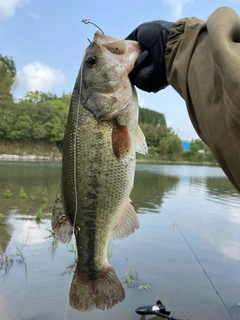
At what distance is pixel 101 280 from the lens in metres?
2.65

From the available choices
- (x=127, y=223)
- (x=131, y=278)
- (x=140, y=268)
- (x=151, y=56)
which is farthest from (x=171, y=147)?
(x=151, y=56)

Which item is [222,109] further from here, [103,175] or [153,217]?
[153,217]

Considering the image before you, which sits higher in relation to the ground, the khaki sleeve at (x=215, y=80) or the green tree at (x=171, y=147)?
the green tree at (x=171, y=147)

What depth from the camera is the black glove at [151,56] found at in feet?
6.66

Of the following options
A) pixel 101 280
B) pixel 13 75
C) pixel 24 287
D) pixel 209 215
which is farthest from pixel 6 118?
pixel 101 280

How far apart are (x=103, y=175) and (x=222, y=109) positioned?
1.39 m

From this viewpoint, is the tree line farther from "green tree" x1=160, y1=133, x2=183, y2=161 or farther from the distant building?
the distant building

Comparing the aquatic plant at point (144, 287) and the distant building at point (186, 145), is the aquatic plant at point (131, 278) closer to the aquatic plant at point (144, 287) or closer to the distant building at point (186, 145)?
the aquatic plant at point (144, 287)

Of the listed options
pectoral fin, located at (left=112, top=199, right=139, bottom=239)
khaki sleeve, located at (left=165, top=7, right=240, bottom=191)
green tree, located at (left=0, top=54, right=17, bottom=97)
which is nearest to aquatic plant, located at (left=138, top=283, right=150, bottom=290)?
pectoral fin, located at (left=112, top=199, right=139, bottom=239)

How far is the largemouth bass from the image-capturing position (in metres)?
2.47

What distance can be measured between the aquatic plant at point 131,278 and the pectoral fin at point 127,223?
153 inches

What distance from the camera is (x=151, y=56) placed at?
2201 mm

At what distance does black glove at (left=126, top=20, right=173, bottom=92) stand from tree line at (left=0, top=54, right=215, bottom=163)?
2061 inches

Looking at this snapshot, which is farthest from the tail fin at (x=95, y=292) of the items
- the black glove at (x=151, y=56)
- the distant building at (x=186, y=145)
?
the distant building at (x=186, y=145)
